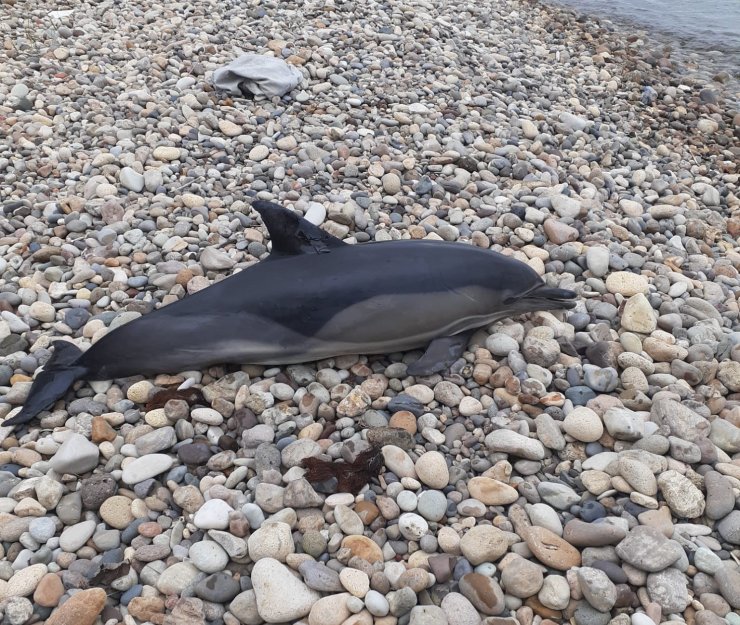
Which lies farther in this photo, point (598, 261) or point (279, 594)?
point (598, 261)

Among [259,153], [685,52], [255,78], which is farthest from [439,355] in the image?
[685,52]

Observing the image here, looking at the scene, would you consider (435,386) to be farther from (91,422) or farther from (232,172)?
(232,172)

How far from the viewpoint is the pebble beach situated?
319 cm

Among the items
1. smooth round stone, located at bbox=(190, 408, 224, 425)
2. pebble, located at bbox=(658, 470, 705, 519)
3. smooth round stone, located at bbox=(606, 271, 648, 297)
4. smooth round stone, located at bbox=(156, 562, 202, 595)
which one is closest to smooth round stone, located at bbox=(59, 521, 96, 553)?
smooth round stone, located at bbox=(156, 562, 202, 595)

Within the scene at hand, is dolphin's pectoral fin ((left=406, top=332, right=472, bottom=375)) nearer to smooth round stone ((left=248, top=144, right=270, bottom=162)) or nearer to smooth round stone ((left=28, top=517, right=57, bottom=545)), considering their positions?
smooth round stone ((left=28, top=517, right=57, bottom=545))

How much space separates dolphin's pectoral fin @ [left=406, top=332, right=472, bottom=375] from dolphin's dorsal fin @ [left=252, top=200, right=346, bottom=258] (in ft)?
3.34

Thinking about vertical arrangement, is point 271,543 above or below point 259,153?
below

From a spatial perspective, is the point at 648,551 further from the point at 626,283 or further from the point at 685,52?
the point at 685,52

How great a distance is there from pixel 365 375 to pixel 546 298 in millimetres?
1601

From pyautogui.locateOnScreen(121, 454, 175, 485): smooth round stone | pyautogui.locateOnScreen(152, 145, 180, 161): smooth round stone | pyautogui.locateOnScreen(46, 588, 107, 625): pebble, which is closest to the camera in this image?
pyautogui.locateOnScreen(46, 588, 107, 625): pebble

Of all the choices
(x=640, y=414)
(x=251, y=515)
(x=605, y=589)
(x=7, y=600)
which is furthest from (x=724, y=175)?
(x=7, y=600)

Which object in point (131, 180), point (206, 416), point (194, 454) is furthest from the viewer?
point (131, 180)

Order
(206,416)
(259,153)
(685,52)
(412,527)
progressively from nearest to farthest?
(412,527) → (206,416) → (259,153) → (685,52)

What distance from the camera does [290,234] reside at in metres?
4.62
